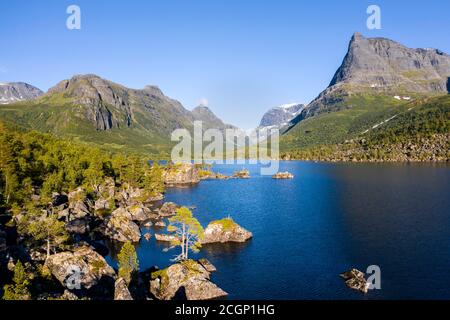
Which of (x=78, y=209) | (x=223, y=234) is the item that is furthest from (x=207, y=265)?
(x=78, y=209)

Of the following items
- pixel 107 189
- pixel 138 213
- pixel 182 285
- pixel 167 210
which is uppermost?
pixel 107 189

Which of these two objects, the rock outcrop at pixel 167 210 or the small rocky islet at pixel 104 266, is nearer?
the small rocky islet at pixel 104 266

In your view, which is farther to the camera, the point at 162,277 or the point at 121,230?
the point at 121,230

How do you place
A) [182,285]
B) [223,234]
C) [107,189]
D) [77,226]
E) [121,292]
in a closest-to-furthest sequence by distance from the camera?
[121,292] → [182,285] → [223,234] → [77,226] → [107,189]

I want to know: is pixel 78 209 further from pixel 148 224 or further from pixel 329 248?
pixel 329 248

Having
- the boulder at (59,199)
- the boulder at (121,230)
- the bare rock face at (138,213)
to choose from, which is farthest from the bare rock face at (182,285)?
the boulder at (59,199)

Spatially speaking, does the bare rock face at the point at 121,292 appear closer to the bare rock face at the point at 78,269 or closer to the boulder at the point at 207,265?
the bare rock face at the point at 78,269
